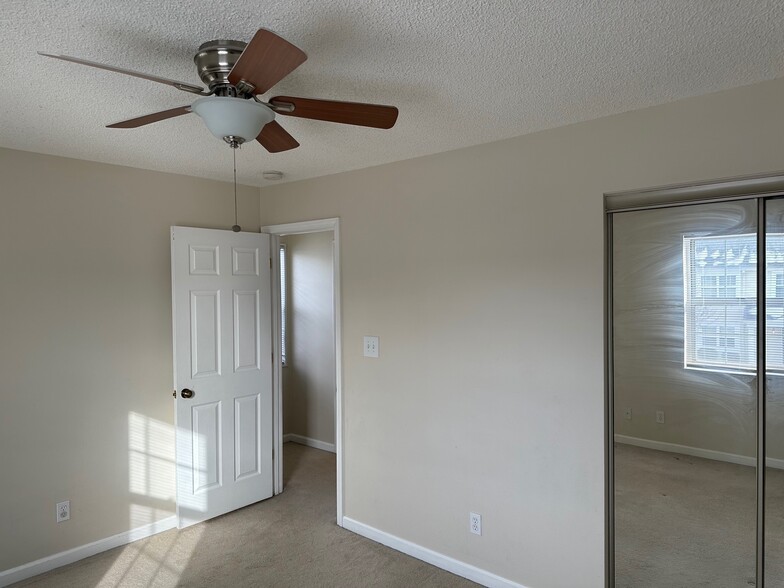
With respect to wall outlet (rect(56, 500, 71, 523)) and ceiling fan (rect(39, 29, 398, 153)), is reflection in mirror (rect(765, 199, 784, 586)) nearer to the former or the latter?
ceiling fan (rect(39, 29, 398, 153))

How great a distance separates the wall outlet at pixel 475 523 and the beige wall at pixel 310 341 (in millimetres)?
2350

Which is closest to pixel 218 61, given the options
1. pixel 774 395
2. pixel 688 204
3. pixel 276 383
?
pixel 688 204

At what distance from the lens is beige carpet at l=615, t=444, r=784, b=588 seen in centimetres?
210

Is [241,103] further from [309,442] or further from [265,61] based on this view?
[309,442]

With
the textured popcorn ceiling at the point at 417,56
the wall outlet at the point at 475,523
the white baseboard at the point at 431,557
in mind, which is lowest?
the white baseboard at the point at 431,557

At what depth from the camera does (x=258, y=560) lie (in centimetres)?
303

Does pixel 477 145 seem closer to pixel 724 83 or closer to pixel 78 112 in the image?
pixel 724 83

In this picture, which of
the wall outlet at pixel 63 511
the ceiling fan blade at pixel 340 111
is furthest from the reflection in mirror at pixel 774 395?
the wall outlet at pixel 63 511

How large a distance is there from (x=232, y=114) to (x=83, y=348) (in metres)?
2.28

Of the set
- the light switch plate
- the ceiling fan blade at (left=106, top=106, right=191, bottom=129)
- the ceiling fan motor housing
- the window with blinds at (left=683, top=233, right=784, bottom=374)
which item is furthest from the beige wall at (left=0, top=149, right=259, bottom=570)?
the window with blinds at (left=683, top=233, right=784, bottom=374)

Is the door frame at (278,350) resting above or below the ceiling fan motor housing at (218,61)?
below

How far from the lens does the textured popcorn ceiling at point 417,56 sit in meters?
1.44

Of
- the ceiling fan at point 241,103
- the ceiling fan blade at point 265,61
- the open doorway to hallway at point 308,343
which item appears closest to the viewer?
the ceiling fan blade at point 265,61

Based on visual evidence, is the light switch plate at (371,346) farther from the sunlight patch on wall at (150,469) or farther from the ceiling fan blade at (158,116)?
the ceiling fan blade at (158,116)
